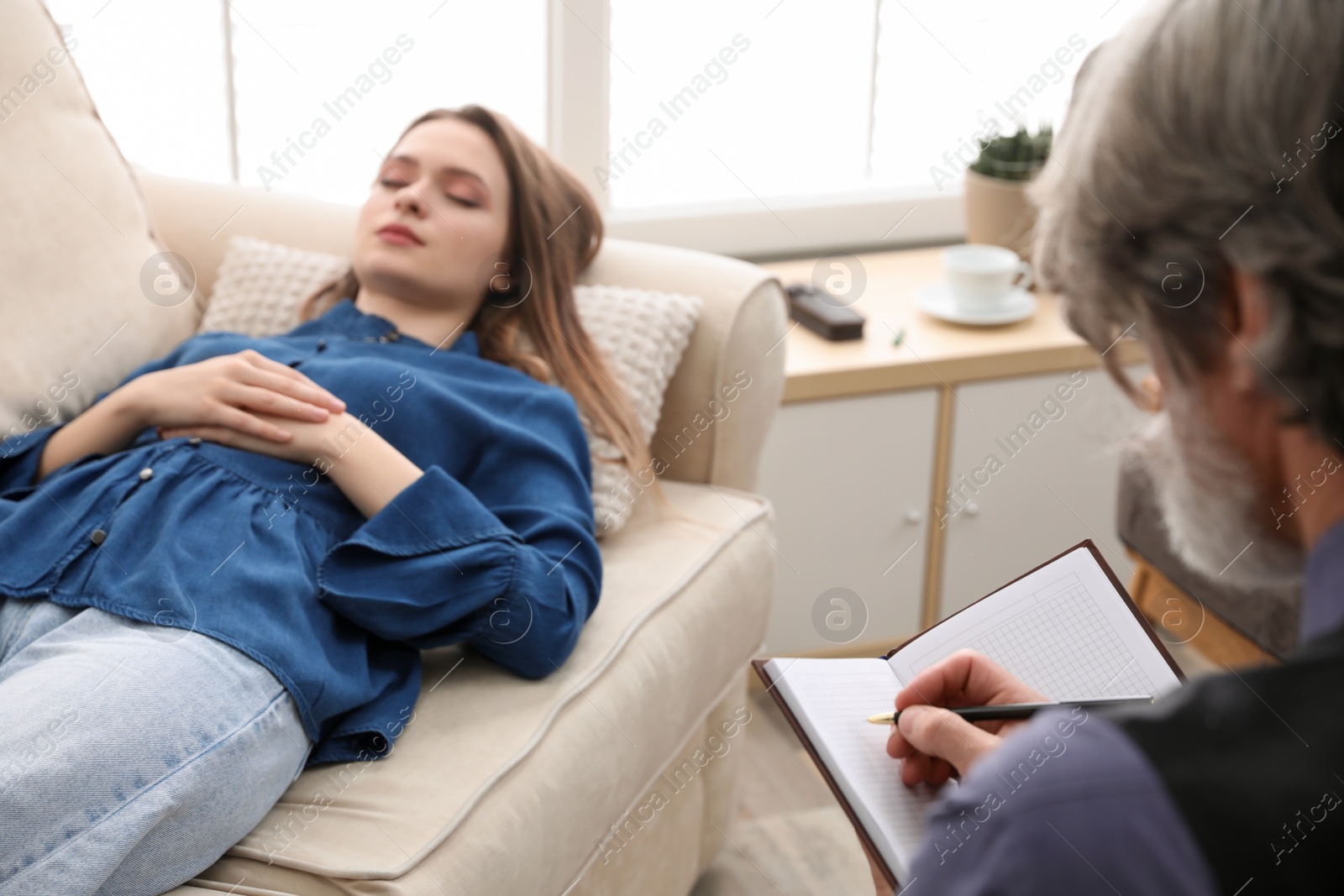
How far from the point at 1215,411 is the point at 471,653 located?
0.93m

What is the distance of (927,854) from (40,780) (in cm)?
74

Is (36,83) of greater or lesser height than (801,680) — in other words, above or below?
above

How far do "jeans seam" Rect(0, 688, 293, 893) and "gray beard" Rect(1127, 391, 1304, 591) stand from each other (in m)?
0.80

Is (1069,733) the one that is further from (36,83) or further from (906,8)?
(906,8)

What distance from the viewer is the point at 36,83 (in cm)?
161

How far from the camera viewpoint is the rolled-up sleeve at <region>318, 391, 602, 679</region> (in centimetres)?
130

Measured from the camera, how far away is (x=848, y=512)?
218 centimetres

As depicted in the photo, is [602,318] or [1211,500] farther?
[602,318]

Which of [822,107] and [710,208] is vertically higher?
[822,107]

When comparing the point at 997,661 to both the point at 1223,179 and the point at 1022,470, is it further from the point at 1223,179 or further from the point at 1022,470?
the point at 1022,470

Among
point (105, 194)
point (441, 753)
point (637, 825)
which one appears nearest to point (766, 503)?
point (637, 825)

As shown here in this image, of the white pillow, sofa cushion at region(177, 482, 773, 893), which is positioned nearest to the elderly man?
sofa cushion at region(177, 482, 773, 893)

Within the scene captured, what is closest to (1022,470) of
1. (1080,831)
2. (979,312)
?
(979,312)

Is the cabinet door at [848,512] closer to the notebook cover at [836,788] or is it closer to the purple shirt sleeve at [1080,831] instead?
the notebook cover at [836,788]
